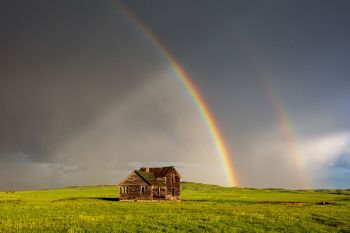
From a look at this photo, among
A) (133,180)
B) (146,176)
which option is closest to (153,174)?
(146,176)

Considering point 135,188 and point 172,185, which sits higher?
point 172,185

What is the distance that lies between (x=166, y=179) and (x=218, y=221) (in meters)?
53.1

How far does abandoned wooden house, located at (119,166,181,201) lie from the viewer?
7700 centimetres

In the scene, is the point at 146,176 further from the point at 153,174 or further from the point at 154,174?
the point at 154,174

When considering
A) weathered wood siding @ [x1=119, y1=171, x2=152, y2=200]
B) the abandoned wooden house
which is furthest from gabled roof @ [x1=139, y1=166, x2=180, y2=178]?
weathered wood siding @ [x1=119, y1=171, x2=152, y2=200]

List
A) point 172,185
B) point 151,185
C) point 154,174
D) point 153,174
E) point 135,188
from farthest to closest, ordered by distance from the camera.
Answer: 1. point 154,174
2. point 153,174
3. point 172,185
4. point 135,188
5. point 151,185

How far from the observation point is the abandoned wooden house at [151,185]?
77000mm

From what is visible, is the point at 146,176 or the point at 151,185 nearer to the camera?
the point at 151,185

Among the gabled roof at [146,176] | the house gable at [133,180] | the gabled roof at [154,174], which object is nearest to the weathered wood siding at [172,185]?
the gabled roof at [154,174]

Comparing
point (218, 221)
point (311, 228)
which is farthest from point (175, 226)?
point (311, 228)

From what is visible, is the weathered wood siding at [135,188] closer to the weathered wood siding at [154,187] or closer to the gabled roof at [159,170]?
the weathered wood siding at [154,187]

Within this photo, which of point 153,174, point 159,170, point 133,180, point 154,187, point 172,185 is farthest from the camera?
point 159,170

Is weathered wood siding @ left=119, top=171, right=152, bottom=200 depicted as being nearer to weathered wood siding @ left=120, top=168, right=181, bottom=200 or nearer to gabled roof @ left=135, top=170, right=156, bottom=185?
weathered wood siding @ left=120, top=168, right=181, bottom=200

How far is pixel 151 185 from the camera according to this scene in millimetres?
77188
